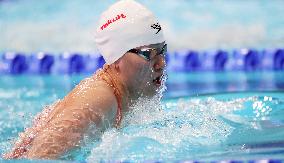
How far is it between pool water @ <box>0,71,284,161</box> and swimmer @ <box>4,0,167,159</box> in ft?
0.29

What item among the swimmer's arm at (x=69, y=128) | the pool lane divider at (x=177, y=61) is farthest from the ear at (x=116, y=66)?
the pool lane divider at (x=177, y=61)

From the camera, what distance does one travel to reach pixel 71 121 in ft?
9.53

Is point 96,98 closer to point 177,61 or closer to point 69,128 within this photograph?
point 69,128

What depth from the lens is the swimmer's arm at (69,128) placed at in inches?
113

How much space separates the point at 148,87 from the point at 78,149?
18.6 inches

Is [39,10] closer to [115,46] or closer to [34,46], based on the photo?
[34,46]

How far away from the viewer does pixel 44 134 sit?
2.93 metres

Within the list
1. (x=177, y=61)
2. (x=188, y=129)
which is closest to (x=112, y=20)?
(x=188, y=129)

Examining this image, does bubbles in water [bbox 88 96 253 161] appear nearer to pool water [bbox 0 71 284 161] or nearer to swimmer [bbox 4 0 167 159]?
pool water [bbox 0 71 284 161]

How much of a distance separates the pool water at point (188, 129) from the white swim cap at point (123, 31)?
27 centimetres

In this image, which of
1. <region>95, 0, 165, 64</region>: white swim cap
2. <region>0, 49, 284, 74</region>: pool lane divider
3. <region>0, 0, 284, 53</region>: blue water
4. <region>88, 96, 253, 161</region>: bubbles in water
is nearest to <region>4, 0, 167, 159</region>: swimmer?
<region>95, 0, 165, 64</region>: white swim cap

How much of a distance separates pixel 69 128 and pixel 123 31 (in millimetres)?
644

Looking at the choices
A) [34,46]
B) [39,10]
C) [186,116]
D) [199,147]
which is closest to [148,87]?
[199,147]

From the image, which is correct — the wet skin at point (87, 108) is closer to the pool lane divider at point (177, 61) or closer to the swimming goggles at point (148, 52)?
the swimming goggles at point (148, 52)
